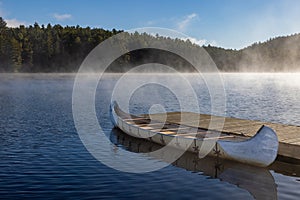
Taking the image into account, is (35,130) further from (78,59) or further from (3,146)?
(78,59)

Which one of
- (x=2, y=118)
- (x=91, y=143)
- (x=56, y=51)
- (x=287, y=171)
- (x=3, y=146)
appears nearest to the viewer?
(x=287, y=171)

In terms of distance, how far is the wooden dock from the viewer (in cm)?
1822

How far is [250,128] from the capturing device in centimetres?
2445

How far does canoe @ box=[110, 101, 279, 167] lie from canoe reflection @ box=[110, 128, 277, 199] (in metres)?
0.44

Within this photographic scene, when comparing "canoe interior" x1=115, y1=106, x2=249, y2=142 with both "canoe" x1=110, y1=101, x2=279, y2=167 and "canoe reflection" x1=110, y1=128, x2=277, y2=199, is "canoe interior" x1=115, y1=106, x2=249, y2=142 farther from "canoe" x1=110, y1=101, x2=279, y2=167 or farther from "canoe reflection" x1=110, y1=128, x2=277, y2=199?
"canoe reflection" x1=110, y1=128, x2=277, y2=199

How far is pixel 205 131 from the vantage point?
23.0 m

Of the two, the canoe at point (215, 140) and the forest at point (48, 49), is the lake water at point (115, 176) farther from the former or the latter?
the forest at point (48, 49)

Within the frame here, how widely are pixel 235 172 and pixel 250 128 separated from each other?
7762mm

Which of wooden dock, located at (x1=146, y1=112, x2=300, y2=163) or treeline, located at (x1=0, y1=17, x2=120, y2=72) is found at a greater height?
treeline, located at (x1=0, y1=17, x2=120, y2=72)

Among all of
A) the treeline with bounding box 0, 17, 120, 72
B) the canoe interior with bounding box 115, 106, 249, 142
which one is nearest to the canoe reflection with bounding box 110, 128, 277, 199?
the canoe interior with bounding box 115, 106, 249, 142

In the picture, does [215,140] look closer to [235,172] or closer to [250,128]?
[235,172]

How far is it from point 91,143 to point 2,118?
14597 millimetres

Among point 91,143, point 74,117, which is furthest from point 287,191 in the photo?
point 74,117

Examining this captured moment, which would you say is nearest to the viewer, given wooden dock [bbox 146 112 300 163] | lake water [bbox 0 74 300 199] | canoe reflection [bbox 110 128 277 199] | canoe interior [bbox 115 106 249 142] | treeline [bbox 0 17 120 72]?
lake water [bbox 0 74 300 199]
